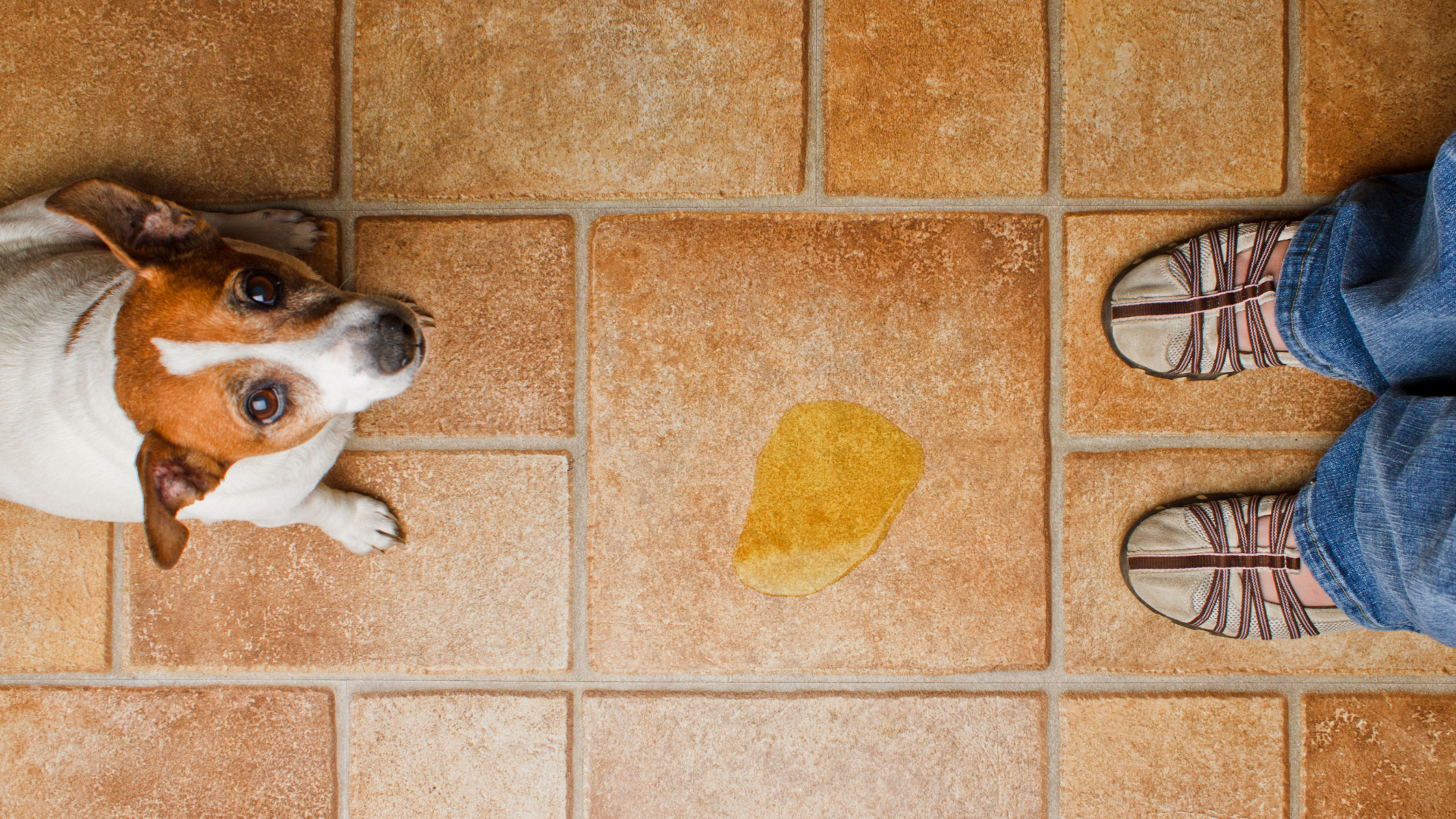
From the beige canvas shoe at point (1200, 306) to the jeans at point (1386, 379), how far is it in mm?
50

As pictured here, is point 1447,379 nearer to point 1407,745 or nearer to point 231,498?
point 1407,745

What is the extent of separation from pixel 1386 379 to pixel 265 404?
1814mm

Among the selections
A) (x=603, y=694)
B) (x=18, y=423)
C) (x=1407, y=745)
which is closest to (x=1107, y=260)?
(x=1407, y=745)

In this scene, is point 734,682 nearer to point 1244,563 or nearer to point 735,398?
point 735,398

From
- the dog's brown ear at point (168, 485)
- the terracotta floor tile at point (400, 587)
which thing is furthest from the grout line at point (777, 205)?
the dog's brown ear at point (168, 485)

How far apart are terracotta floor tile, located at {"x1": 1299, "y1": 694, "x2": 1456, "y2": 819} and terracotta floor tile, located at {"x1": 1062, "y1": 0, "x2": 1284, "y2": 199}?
103cm

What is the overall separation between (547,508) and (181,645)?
2.56 feet

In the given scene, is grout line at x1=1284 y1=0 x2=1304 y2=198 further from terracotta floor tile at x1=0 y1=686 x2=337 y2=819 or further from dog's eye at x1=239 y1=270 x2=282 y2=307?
terracotta floor tile at x1=0 y1=686 x2=337 y2=819

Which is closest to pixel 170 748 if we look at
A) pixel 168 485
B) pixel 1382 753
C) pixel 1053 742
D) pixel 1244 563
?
pixel 168 485

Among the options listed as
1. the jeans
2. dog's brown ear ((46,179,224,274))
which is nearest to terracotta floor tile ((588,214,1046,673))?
the jeans

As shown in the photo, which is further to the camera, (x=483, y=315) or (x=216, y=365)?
(x=483, y=315)

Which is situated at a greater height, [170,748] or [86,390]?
[86,390]

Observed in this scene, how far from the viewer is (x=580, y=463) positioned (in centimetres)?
160

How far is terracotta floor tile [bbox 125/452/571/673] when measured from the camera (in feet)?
5.24
